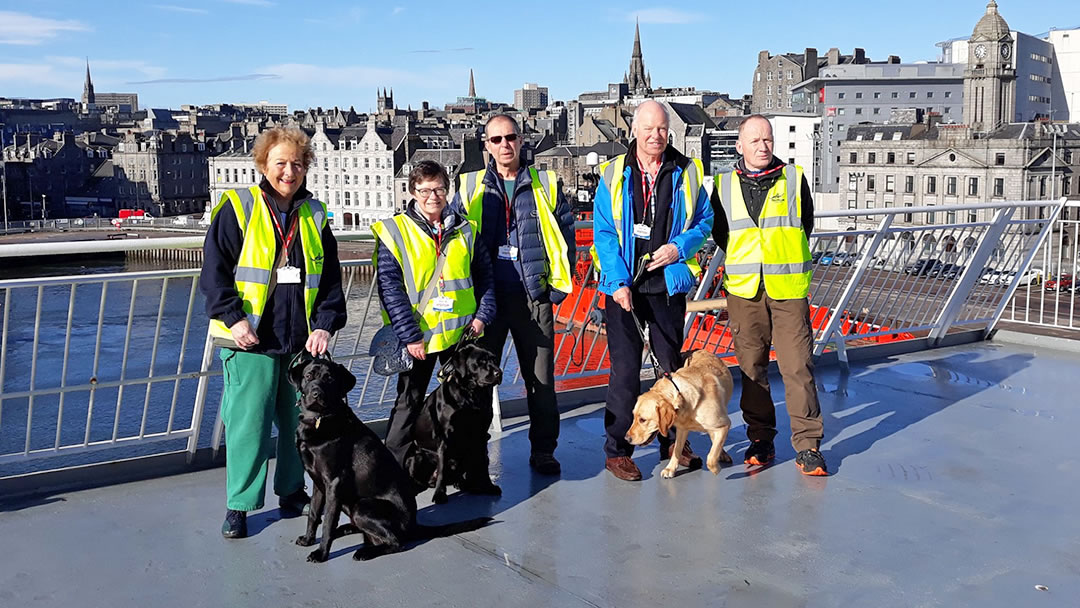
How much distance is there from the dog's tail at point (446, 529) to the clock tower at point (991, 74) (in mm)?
81570

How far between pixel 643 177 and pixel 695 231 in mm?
315

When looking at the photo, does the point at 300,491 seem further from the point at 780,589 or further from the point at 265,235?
the point at 780,589

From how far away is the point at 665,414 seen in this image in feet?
13.5

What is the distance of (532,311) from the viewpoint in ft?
13.9

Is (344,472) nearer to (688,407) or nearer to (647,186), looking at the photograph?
(688,407)

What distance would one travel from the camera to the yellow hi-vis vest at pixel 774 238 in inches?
171

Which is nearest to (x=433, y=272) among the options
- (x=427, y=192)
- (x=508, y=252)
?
(x=427, y=192)

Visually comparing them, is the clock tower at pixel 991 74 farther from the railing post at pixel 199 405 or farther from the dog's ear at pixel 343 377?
the dog's ear at pixel 343 377

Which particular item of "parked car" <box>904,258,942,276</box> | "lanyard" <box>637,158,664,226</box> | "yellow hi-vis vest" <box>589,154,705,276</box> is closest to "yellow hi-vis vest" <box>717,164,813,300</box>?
"yellow hi-vis vest" <box>589,154,705,276</box>

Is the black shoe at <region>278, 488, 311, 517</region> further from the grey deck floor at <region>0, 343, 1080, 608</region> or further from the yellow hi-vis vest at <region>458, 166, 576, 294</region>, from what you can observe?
the yellow hi-vis vest at <region>458, 166, 576, 294</region>

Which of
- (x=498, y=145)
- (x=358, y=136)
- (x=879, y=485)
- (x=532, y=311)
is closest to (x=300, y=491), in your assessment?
(x=532, y=311)

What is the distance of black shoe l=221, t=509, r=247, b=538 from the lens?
3.58 m

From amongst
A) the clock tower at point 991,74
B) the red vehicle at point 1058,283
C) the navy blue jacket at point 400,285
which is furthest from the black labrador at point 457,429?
the clock tower at point 991,74

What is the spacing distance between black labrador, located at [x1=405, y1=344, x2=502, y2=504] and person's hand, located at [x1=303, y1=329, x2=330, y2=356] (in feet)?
1.60
